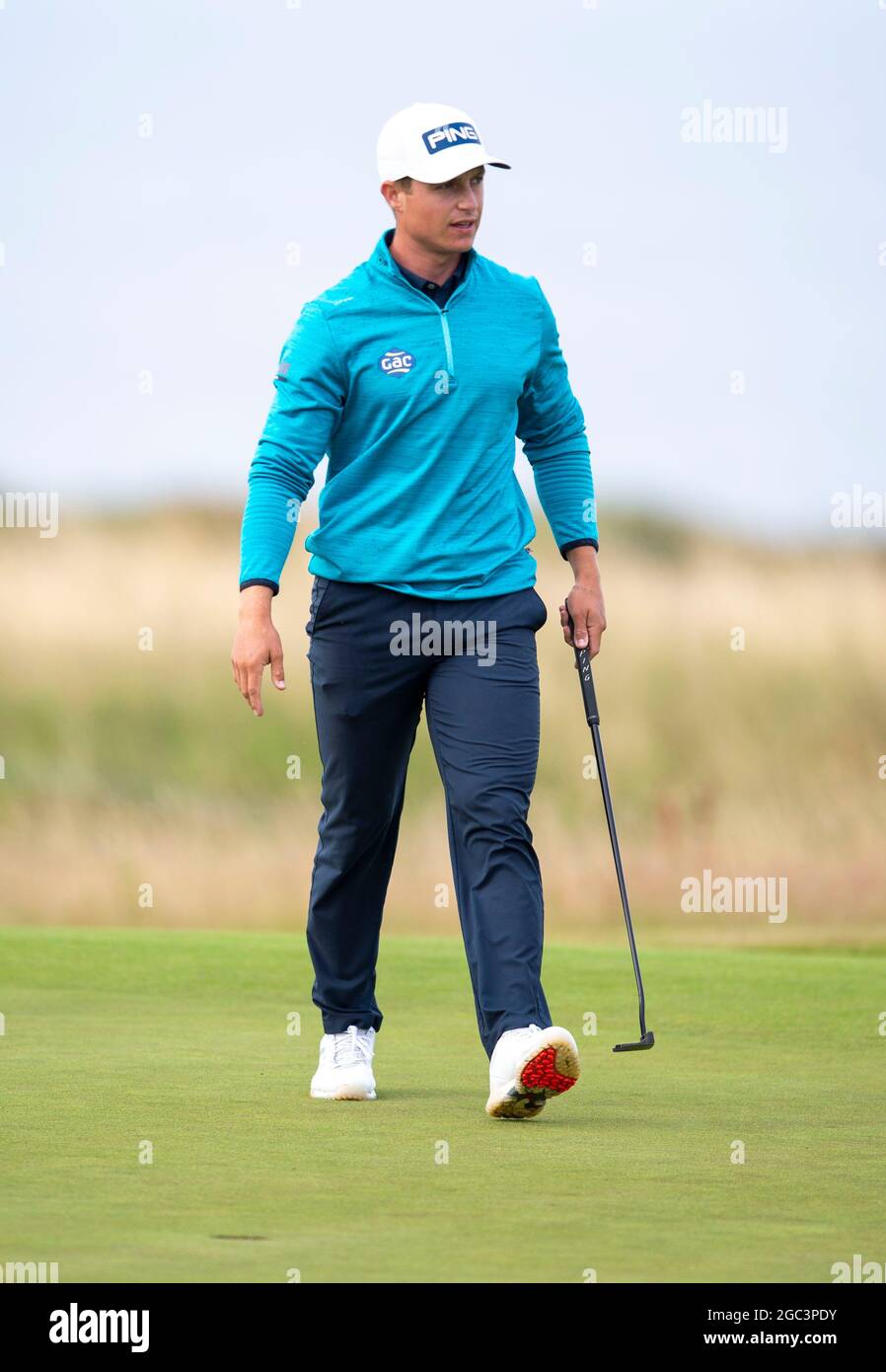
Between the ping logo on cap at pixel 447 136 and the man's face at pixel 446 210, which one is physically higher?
the ping logo on cap at pixel 447 136

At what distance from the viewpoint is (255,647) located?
356cm

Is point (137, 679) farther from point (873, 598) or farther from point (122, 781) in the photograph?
point (873, 598)

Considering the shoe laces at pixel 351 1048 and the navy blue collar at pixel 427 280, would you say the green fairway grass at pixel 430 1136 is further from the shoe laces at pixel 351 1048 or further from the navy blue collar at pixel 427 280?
the navy blue collar at pixel 427 280

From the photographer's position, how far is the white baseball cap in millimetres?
3645

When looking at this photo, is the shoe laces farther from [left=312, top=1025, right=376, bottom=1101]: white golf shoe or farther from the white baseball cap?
the white baseball cap

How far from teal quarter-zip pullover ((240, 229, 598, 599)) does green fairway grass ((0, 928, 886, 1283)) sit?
35.8 inches

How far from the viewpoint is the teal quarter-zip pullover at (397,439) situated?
3.70m

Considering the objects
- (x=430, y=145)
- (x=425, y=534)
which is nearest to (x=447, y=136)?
(x=430, y=145)

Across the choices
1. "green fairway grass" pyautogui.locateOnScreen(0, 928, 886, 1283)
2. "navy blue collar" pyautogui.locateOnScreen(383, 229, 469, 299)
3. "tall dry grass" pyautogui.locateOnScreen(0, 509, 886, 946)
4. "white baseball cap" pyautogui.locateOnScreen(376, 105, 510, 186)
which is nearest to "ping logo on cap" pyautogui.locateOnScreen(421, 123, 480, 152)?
"white baseball cap" pyautogui.locateOnScreen(376, 105, 510, 186)

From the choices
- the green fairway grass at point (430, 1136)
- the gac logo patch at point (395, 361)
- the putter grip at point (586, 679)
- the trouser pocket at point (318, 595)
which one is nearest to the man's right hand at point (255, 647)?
the trouser pocket at point (318, 595)

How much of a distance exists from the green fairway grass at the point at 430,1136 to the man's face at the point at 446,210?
4.74ft

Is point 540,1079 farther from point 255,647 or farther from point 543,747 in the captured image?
point 543,747

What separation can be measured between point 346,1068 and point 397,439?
3.53 ft
